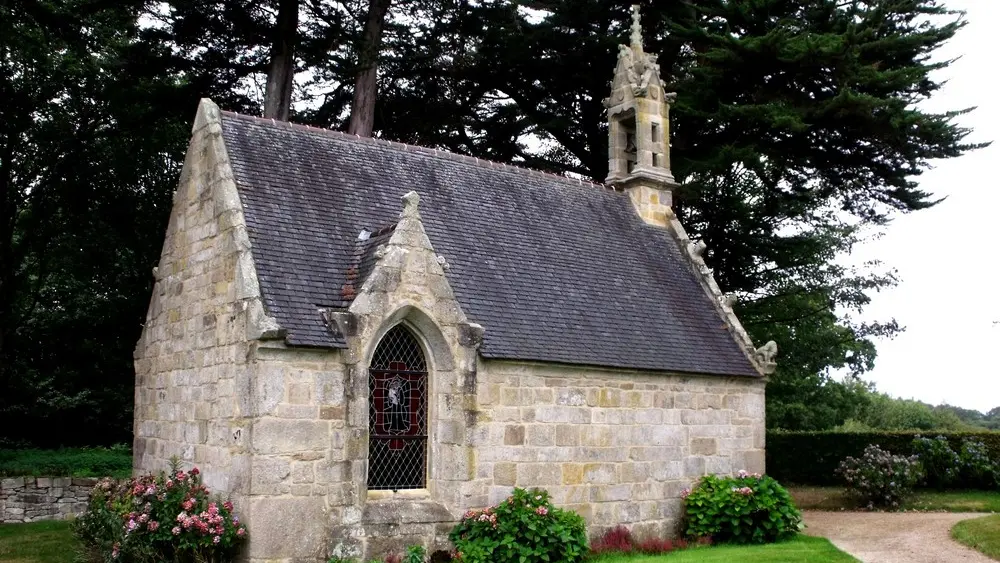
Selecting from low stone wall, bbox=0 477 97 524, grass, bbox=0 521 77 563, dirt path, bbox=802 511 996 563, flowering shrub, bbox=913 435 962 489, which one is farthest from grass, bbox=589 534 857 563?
low stone wall, bbox=0 477 97 524

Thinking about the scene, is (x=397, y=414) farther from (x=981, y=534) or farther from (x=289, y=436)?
(x=981, y=534)

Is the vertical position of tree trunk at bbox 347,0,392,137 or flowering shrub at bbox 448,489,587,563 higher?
tree trunk at bbox 347,0,392,137

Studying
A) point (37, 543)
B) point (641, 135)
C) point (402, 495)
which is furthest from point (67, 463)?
point (641, 135)

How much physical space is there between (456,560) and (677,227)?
930cm

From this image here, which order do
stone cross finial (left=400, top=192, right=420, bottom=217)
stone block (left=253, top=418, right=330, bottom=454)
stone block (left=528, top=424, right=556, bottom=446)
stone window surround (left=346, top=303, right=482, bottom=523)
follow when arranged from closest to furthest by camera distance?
stone block (left=253, top=418, right=330, bottom=454) → stone window surround (left=346, top=303, right=482, bottom=523) → stone cross finial (left=400, top=192, right=420, bottom=217) → stone block (left=528, top=424, right=556, bottom=446)

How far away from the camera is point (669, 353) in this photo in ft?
51.5

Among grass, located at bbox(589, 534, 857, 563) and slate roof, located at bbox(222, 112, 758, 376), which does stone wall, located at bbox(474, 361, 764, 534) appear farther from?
grass, located at bbox(589, 534, 857, 563)

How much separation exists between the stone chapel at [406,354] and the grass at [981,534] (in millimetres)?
3168

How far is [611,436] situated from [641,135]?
738cm

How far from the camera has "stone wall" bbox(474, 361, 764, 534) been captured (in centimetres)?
1332

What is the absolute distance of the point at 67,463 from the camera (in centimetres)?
2064

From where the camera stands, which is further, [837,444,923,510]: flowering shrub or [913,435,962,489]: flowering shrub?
[913,435,962,489]: flowering shrub

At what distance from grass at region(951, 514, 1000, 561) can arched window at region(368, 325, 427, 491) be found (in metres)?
7.78

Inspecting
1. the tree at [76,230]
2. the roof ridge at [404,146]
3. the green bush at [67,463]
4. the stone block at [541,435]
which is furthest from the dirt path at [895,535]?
the tree at [76,230]
